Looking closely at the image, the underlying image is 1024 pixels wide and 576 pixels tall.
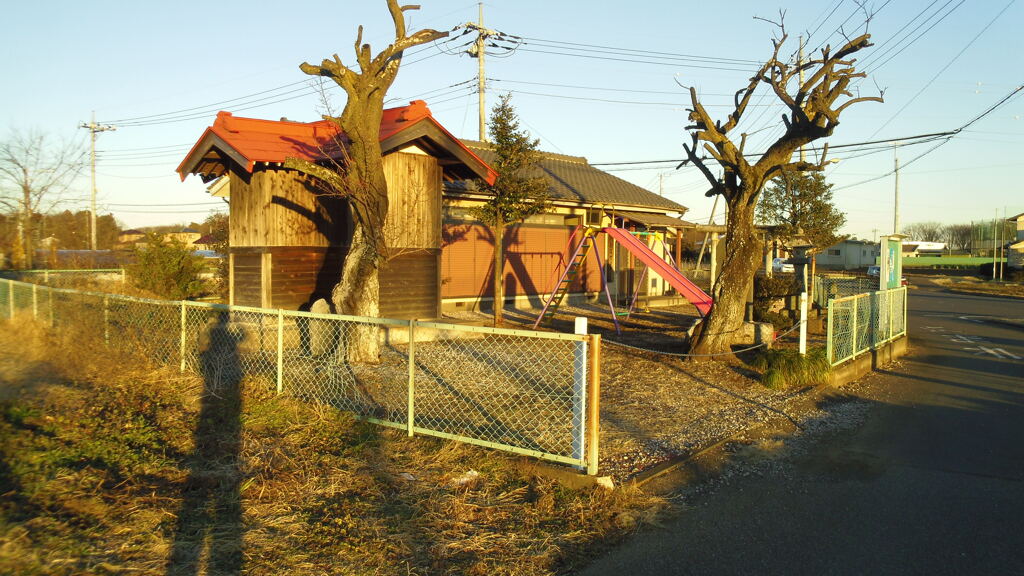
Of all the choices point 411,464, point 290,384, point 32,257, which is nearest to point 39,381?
point 290,384

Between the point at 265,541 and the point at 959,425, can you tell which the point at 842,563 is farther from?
the point at 959,425

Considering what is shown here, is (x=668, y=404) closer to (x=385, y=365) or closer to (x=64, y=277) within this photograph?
(x=385, y=365)

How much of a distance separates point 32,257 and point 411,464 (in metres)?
19.9

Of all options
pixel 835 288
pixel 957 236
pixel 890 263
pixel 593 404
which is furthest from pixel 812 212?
pixel 957 236

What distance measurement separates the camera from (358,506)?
14.7 ft

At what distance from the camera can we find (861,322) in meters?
10.6

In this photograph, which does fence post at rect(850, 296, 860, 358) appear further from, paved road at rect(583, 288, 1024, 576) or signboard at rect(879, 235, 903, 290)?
signboard at rect(879, 235, 903, 290)

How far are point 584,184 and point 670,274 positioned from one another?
8.24 metres

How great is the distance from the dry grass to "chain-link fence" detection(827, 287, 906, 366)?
5.71m

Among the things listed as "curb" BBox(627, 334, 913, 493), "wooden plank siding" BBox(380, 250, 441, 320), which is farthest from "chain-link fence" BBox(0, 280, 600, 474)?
"wooden plank siding" BBox(380, 250, 441, 320)

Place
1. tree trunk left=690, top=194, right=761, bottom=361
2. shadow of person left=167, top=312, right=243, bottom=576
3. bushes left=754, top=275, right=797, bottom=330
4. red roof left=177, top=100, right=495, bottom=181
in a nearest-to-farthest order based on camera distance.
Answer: shadow of person left=167, top=312, right=243, bottom=576, tree trunk left=690, top=194, right=761, bottom=361, red roof left=177, top=100, right=495, bottom=181, bushes left=754, top=275, right=797, bottom=330

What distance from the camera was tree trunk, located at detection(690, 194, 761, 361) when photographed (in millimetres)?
10742

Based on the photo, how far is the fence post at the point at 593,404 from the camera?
4.77 metres

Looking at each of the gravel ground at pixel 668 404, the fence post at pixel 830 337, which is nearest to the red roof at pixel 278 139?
the gravel ground at pixel 668 404
